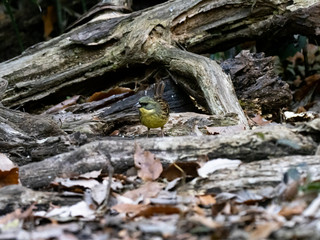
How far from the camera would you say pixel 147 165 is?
3727mm

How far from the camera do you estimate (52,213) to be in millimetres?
3285

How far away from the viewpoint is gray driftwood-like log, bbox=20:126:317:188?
144 inches

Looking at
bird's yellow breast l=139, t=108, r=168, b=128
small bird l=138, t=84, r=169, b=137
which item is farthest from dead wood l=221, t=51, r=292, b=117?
bird's yellow breast l=139, t=108, r=168, b=128

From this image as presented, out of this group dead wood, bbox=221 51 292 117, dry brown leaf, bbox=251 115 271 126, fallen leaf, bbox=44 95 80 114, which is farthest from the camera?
fallen leaf, bbox=44 95 80 114

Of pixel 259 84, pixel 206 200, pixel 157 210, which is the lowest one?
pixel 259 84

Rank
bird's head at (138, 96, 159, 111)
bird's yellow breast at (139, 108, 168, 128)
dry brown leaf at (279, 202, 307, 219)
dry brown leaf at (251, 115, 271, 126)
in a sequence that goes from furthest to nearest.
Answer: dry brown leaf at (251, 115, 271, 126) → bird's head at (138, 96, 159, 111) → bird's yellow breast at (139, 108, 168, 128) → dry brown leaf at (279, 202, 307, 219)

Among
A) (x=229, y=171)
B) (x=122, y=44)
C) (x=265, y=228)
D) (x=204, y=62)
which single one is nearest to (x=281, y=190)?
(x=229, y=171)

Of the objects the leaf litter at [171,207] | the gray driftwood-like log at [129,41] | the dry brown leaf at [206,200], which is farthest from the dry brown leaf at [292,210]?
the gray driftwood-like log at [129,41]

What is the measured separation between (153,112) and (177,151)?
64.3 inches

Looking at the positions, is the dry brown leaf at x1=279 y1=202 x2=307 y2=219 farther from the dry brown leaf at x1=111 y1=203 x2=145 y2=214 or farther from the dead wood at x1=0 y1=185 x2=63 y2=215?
the dead wood at x1=0 y1=185 x2=63 y2=215

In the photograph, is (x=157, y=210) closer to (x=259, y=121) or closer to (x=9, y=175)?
(x=9, y=175)

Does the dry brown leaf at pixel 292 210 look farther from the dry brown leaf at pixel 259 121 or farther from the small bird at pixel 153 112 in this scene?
the dry brown leaf at pixel 259 121

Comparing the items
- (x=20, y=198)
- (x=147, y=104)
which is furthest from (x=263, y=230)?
(x=147, y=104)

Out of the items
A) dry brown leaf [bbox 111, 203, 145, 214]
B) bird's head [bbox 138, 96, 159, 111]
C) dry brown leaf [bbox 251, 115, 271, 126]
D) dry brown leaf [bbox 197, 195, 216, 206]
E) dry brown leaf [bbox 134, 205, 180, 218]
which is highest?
dry brown leaf [bbox 134, 205, 180, 218]
